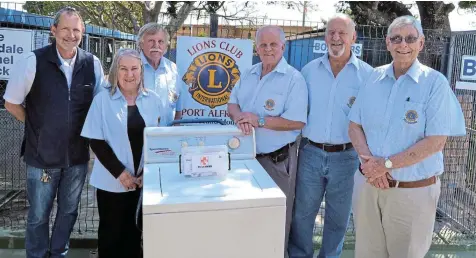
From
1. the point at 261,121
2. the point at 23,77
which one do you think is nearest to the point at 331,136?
the point at 261,121

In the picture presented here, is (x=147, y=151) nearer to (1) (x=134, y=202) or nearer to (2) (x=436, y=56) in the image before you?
(1) (x=134, y=202)

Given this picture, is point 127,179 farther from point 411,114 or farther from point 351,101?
point 411,114

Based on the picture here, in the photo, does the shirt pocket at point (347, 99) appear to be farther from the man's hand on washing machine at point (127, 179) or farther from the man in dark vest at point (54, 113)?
the man in dark vest at point (54, 113)

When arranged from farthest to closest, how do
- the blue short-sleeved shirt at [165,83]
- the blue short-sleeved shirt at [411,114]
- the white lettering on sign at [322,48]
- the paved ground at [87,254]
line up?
the white lettering on sign at [322,48] → the paved ground at [87,254] → the blue short-sleeved shirt at [165,83] → the blue short-sleeved shirt at [411,114]

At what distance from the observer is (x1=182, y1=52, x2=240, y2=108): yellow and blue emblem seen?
3.57 meters

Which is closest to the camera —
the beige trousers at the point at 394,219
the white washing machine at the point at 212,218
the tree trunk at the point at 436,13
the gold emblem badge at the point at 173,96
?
the white washing machine at the point at 212,218

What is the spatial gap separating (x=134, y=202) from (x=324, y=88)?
1392mm

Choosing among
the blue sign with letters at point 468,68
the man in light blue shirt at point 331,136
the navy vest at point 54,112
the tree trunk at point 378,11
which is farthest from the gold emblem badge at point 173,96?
the tree trunk at point 378,11

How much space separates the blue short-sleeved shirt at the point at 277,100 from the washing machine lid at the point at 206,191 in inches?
26.5

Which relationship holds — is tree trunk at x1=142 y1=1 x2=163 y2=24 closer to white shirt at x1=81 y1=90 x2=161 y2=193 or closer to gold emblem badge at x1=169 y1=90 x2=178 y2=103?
gold emblem badge at x1=169 y1=90 x2=178 y2=103

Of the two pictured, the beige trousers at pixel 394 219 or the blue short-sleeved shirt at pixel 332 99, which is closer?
the beige trousers at pixel 394 219

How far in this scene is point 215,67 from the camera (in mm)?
3592

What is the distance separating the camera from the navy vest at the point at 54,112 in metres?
2.57

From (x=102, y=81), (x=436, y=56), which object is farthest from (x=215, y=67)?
(x=436, y=56)
